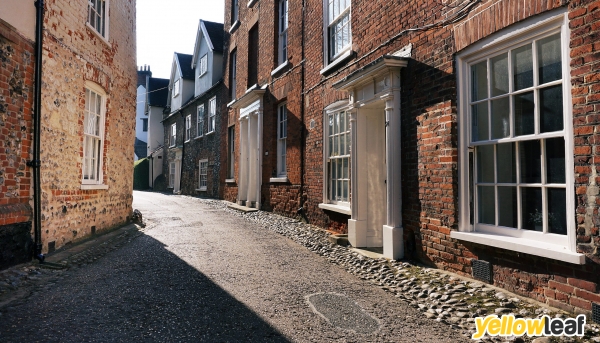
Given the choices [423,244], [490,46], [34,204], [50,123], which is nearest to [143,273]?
[34,204]

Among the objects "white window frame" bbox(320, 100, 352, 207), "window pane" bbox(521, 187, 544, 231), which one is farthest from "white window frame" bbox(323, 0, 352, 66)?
"window pane" bbox(521, 187, 544, 231)

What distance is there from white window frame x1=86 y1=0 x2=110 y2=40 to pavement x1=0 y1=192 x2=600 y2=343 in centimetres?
440

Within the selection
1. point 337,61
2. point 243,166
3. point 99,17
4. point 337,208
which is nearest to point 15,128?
point 99,17

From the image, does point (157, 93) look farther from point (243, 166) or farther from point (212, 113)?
point (243, 166)

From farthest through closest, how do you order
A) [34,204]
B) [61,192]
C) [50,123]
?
[61,192]
[50,123]
[34,204]

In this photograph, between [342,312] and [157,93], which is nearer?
[342,312]

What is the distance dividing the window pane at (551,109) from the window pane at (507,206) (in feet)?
2.42

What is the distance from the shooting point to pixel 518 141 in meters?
4.14

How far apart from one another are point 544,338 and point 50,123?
675 centimetres

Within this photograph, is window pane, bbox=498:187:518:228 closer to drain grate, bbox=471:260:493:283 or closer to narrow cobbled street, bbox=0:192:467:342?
drain grate, bbox=471:260:493:283

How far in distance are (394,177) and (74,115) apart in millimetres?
5520

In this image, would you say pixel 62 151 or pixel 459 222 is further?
pixel 62 151

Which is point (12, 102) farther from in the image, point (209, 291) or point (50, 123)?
point (209, 291)

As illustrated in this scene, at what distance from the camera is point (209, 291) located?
438cm
